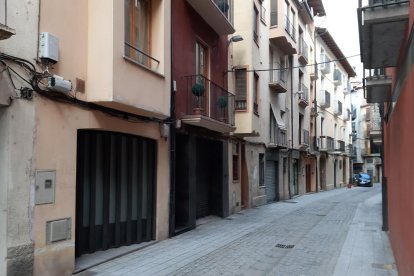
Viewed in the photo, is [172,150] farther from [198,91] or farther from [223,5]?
[223,5]

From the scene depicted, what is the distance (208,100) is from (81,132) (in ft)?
18.9

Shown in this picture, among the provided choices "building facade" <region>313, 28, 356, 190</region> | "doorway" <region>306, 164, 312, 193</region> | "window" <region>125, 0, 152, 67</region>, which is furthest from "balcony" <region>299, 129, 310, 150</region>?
"window" <region>125, 0, 152, 67</region>

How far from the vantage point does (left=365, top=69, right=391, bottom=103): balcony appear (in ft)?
27.9

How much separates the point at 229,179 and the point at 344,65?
109ft

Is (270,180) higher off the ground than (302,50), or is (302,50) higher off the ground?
(302,50)

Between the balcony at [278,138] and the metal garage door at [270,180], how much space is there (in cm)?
99

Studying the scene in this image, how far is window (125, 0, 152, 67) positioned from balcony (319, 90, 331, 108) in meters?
26.8

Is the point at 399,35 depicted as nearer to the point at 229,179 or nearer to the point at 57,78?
the point at 57,78

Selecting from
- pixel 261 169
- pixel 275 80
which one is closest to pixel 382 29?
pixel 261 169

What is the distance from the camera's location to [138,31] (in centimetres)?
948

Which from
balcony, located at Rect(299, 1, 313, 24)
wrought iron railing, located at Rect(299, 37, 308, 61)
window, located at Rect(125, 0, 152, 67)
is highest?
balcony, located at Rect(299, 1, 313, 24)

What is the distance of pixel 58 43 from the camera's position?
6949mm

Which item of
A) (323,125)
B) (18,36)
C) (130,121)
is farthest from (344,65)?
(18,36)

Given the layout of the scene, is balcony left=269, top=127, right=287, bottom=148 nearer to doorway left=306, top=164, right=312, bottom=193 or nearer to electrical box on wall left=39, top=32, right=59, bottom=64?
doorway left=306, top=164, right=312, bottom=193
